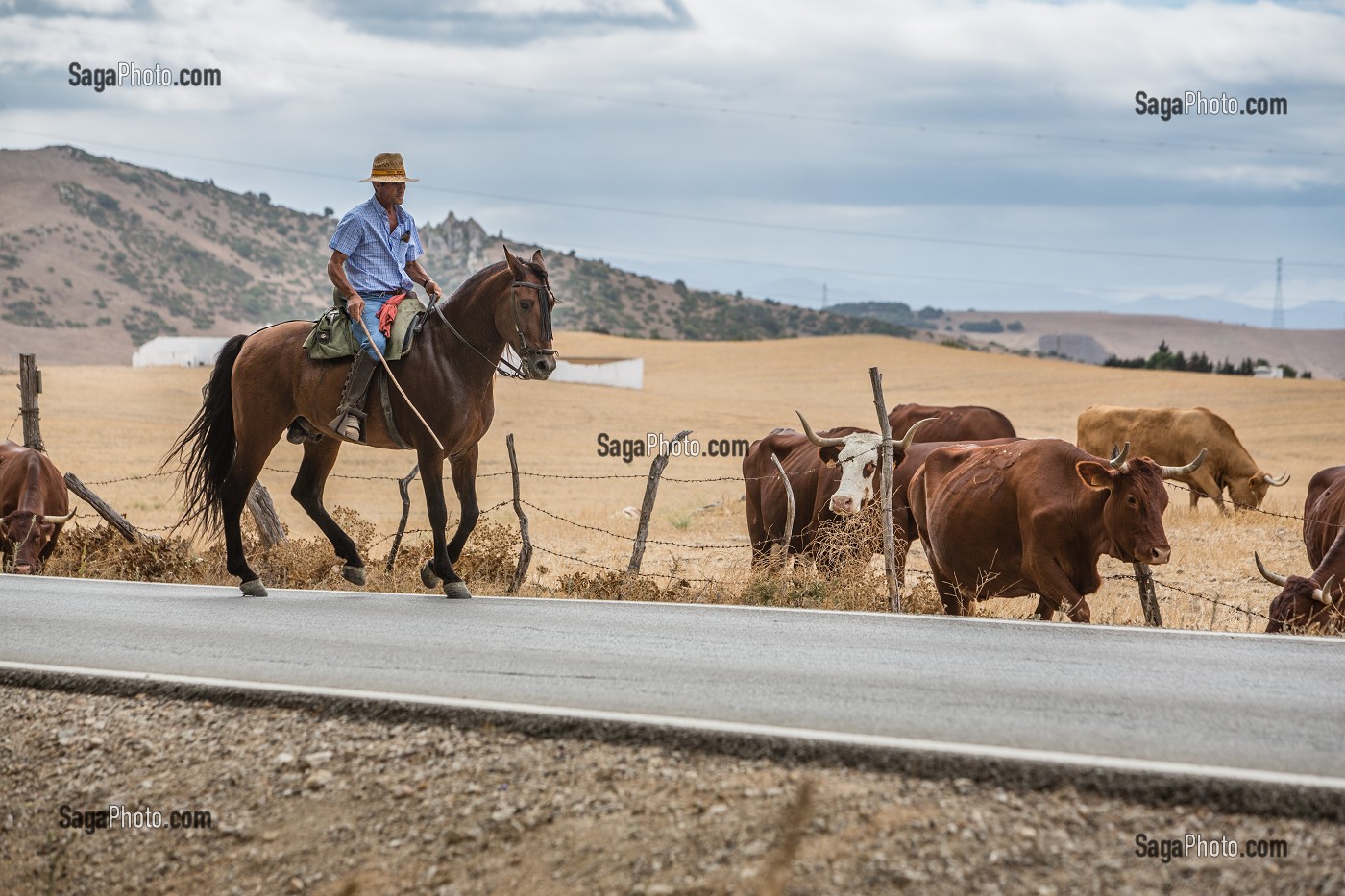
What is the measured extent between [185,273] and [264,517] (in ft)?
466

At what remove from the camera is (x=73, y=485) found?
16109mm

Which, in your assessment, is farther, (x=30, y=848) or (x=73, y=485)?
(x=73, y=485)

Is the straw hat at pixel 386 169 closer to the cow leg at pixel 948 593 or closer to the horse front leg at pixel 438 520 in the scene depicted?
the horse front leg at pixel 438 520

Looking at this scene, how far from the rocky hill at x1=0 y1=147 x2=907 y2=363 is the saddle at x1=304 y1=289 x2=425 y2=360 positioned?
371 feet

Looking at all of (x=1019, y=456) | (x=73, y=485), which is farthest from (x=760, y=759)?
(x=73, y=485)

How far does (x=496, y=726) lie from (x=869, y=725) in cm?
165

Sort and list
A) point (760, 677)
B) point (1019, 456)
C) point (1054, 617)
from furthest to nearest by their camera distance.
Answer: point (1054, 617)
point (1019, 456)
point (760, 677)

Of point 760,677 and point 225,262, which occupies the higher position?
point 225,262

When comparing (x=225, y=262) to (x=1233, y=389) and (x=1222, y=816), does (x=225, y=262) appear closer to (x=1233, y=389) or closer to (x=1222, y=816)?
(x=1233, y=389)

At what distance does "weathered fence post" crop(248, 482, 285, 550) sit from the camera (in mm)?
15148

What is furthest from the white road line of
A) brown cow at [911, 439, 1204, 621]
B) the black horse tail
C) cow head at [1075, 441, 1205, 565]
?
cow head at [1075, 441, 1205, 565]

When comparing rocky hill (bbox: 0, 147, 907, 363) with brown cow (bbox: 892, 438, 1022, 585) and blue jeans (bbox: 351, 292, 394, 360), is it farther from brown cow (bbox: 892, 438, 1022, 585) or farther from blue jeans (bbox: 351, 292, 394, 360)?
blue jeans (bbox: 351, 292, 394, 360)

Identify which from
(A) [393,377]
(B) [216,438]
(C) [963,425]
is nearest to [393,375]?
(A) [393,377]

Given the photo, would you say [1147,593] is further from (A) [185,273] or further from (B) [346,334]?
(A) [185,273]
